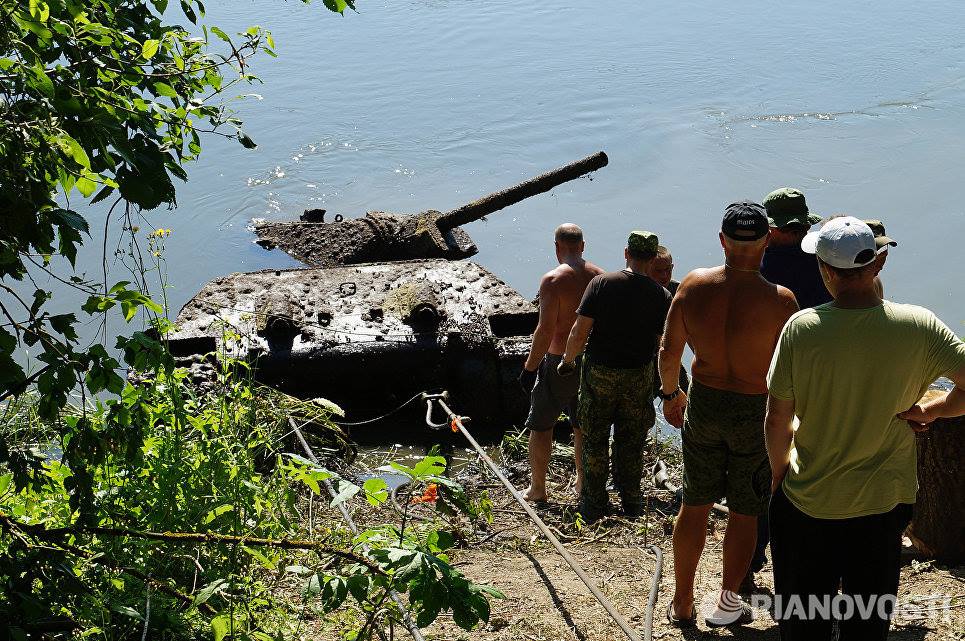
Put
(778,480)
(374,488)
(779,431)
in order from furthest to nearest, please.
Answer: (778,480) < (779,431) < (374,488)

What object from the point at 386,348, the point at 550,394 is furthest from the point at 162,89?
the point at 386,348

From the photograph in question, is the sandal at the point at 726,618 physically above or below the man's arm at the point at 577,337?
below

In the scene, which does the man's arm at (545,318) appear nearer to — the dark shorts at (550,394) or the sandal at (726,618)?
the dark shorts at (550,394)

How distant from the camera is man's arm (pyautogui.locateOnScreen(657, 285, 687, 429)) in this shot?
180 inches

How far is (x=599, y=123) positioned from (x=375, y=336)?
14087 mm

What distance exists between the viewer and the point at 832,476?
360 cm

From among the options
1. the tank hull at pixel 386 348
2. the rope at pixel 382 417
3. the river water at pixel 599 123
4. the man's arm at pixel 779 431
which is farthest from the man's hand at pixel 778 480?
the river water at pixel 599 123

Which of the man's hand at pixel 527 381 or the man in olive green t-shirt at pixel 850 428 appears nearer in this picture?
the man in olive green t-shirt at pixel 850 428

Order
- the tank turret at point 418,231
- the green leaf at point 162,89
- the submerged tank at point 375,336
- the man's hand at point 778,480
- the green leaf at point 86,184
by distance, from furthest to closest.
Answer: the tank turret at point 418,231, the submerged tank at point 375,336, the man's hand at point 778,480, the green leaf at point 162,89, the green leaf at point 86,184

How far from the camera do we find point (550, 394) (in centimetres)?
677

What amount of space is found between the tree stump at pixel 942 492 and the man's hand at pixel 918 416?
5.39 feet

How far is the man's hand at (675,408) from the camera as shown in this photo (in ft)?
16.1

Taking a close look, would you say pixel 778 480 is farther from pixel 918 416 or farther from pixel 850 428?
pixel 918 416

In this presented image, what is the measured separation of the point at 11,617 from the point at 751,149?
1816cm
